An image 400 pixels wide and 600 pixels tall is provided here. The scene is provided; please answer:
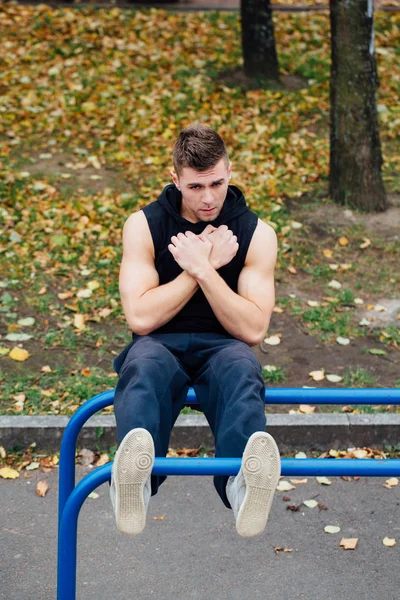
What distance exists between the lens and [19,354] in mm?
5340

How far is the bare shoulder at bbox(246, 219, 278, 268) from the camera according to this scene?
3.42 meters

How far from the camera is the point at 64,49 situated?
1094 centimetres

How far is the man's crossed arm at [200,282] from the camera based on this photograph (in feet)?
10.6

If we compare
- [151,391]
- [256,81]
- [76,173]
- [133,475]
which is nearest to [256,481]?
[133,475]

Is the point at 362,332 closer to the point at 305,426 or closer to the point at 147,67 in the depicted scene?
the point at 305,426

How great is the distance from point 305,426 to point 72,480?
1632mm

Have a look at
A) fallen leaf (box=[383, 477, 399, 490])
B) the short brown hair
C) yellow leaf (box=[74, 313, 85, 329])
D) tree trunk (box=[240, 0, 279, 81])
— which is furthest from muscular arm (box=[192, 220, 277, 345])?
tree trunk (box=[240, 0, 279, 81])

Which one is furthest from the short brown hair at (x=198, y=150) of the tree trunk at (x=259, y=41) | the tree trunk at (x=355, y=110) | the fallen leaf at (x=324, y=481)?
the tree trunk at (x=259, y=41)

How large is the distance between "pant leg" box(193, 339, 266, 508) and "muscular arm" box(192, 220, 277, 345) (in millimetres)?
77

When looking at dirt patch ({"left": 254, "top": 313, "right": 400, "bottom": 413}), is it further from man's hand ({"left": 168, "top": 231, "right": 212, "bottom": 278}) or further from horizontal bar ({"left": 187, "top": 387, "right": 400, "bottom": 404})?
man's hand ({"left": 168, "top": 231, "right": 212, "bottom": 278})

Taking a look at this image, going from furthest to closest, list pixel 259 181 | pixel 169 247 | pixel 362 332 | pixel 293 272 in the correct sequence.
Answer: pixel 259 181
pixel 293 272
pixel 362 332
pixel 169 247

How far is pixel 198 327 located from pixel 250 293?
238 mm

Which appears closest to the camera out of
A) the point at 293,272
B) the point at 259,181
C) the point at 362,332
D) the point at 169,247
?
the point at 169,247

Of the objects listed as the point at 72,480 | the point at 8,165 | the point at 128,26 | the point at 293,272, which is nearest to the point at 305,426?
the point at 72,480
